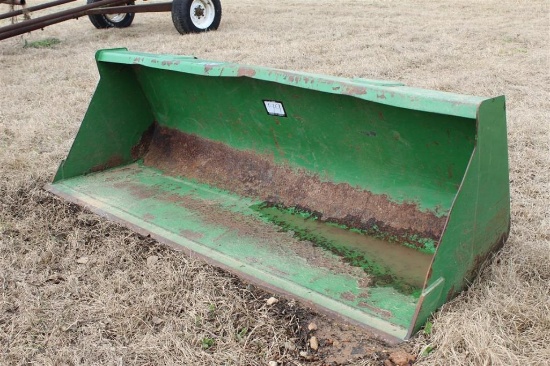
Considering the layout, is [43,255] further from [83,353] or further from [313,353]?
[313,353]

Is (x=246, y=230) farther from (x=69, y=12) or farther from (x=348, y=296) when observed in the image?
(x=69, y=12)

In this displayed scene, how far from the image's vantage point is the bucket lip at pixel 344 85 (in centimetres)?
199

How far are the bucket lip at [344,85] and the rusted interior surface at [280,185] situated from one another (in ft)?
1.93

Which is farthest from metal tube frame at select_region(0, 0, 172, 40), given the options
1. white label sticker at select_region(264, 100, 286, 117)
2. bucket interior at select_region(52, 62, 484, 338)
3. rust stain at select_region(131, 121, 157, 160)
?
white label sticker at select_region(264, 100, 286, 117)

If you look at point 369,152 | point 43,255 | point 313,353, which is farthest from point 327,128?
point 43,255

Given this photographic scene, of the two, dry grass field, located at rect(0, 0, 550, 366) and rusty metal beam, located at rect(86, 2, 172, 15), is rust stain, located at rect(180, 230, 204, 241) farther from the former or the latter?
rusty metal beam, located at rect(86, 2, 172, 15)

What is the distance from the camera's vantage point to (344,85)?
7.62 ft

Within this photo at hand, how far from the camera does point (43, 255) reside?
2744 millimetres

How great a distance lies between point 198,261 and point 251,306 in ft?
1.38

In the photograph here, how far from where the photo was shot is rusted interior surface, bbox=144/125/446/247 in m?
2.69

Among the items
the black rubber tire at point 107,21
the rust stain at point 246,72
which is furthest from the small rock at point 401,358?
the black rubber tire at point 107,21

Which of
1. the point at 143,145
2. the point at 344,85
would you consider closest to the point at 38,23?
the point at 143,145

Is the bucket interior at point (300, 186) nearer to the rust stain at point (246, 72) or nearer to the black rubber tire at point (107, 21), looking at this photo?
Answer: the rust stain at point (246, 72)

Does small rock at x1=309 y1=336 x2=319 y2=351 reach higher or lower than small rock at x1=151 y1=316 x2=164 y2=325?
lower
